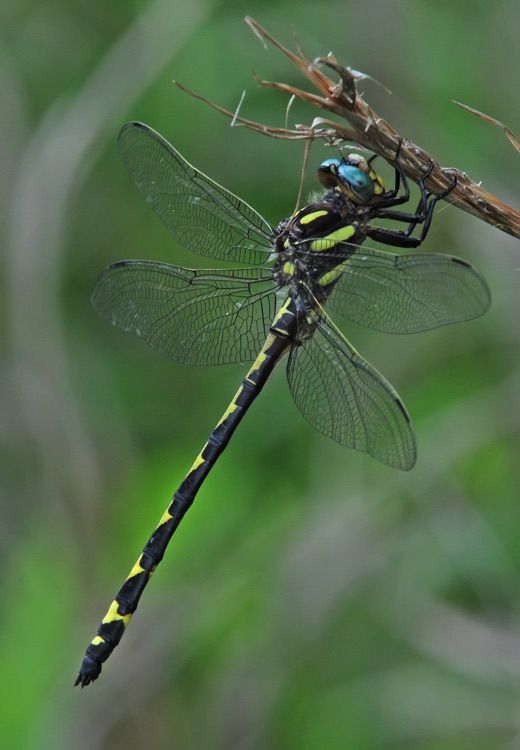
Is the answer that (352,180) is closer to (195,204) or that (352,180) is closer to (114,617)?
(195,204)

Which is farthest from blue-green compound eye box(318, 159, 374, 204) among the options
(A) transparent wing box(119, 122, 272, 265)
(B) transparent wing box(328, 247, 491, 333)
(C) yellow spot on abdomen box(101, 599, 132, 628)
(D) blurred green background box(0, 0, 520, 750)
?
(C) yellow spot on abdomen box(101, 599, 132, 628)

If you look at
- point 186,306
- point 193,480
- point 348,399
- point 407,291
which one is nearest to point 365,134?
point 407,291

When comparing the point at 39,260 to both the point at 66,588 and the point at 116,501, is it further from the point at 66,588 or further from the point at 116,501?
the point at 66,588

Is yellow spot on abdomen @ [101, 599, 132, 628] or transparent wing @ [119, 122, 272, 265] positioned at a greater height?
transparent wing @ [119, 122, 272, 265]

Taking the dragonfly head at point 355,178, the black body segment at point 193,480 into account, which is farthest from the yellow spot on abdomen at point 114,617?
the dragonfly head at point 355,178

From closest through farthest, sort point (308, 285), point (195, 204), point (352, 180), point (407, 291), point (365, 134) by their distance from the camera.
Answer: point (365, 134), point (407, 291), point (352, 180), point (308, 285), point (195, 204)

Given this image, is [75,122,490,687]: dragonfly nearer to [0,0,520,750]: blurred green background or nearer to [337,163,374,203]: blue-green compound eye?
[337,163,374,203]: blue-green compound eye
